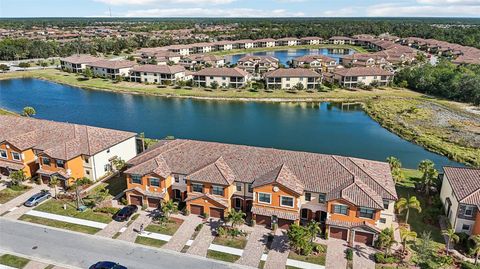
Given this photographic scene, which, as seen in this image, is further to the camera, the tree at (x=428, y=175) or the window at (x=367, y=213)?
the tree at (x=428, y=175)

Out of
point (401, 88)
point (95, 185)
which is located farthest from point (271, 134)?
point (401, 88)

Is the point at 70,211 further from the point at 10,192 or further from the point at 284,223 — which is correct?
the point at 284,223

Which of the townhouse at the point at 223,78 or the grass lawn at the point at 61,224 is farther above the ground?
the townhouse at the point at 223,78

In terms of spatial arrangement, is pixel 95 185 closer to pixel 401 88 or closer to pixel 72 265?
pixel 72 265

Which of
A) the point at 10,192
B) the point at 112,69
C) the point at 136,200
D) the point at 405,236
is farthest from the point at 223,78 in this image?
the point at 405,236

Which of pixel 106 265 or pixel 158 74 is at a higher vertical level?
pixel 158 74

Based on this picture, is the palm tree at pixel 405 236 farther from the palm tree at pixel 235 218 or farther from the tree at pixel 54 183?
the tree at pixel 54 183

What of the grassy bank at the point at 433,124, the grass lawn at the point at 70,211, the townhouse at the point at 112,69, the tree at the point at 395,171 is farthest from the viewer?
the townhouse at the point at 112,69

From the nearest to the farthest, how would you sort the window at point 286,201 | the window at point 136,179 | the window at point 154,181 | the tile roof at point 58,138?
the window at point 286,201, the window at point 154,181, the window at point 136,179, the tile roof at point 58,138

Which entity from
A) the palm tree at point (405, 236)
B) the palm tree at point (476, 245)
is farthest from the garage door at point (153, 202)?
the palm tree at point (476, 245)
